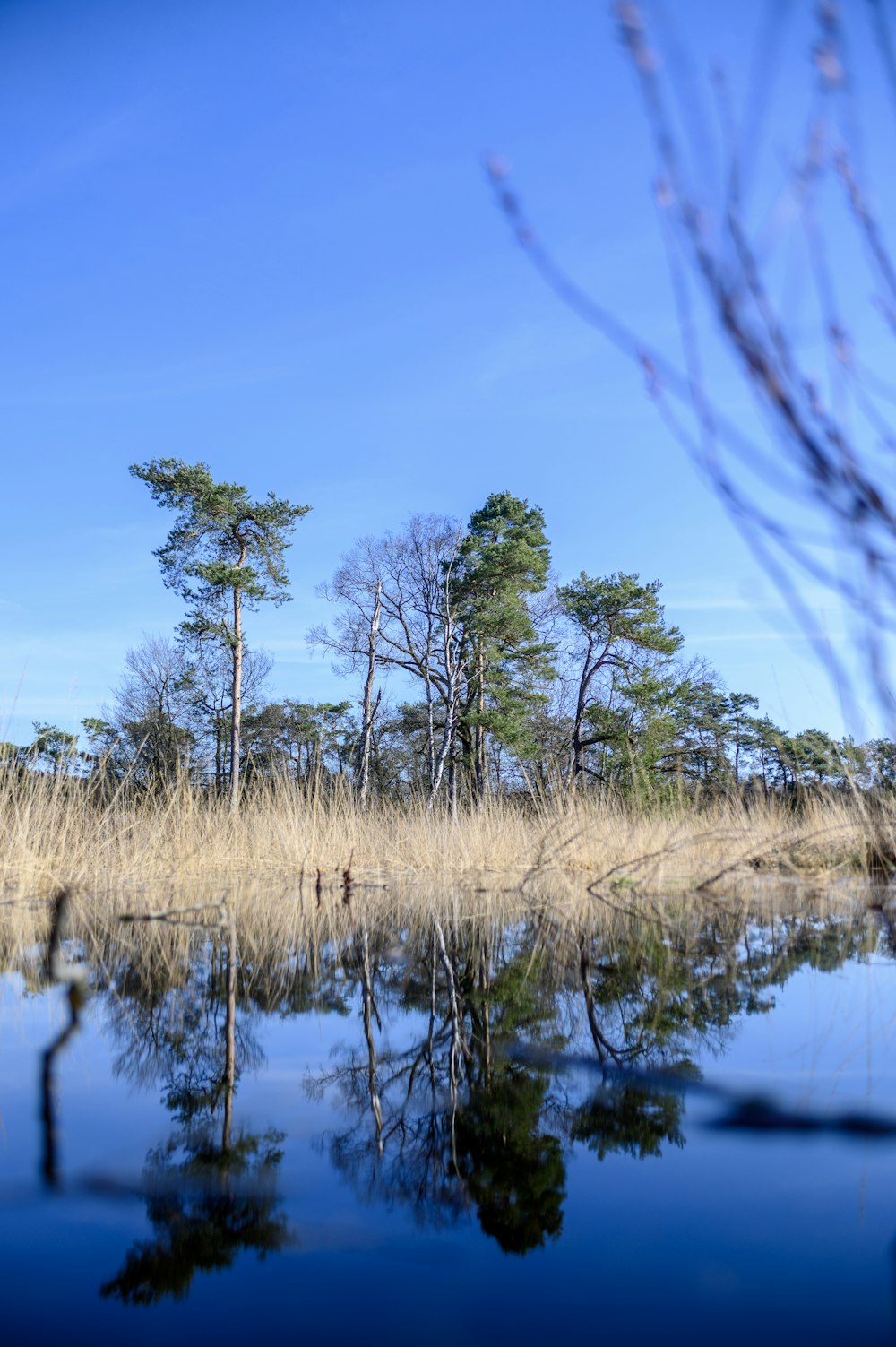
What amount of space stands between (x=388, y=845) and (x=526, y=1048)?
726cm

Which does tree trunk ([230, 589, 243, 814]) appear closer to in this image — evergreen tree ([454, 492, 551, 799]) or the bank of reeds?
evergreen tree ([454, 492, 551, 799])

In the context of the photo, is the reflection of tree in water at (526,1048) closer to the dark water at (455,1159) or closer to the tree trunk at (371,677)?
the dark water at (455,1159)

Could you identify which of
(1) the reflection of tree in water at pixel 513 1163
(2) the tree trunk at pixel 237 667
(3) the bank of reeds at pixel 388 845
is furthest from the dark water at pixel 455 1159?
(2) the tree trunk at pixel 237 667

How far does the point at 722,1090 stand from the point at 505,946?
6.37ft

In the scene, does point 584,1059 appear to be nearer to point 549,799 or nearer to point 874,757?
point 874,757

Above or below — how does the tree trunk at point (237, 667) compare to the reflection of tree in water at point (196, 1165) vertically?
above

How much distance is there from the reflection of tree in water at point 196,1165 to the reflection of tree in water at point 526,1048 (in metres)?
0.16

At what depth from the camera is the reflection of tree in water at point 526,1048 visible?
1294 millimetres

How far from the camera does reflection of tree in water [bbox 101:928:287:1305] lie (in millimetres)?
1048

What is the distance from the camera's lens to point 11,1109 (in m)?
1.62

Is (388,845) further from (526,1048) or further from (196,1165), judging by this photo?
(196,1165)

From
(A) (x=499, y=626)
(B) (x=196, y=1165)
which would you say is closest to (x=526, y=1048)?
(B) (x=196, y=1165)

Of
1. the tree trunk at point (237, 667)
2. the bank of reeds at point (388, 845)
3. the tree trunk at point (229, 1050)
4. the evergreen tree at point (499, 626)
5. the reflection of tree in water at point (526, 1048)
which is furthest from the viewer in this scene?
the evergreen tree at point (499, 626)

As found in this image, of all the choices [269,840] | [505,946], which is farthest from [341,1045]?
[269,840]
